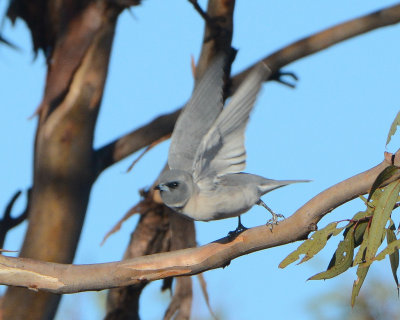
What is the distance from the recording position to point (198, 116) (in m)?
2.71

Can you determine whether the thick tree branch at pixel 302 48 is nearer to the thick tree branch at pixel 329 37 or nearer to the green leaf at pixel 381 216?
the thick tree branch at pixel 329 37

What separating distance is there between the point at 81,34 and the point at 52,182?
2.64 feet

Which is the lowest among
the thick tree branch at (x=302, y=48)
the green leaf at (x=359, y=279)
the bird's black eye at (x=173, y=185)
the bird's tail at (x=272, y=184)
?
the green leaf at (x=359, y=279)

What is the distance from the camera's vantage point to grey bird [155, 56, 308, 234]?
8.09ft

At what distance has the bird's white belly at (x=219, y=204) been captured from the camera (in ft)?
7.98

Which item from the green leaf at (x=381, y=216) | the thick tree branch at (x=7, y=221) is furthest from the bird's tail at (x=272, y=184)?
the thick tree branch at (x=7, y=221)

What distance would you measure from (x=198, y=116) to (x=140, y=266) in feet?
2.25

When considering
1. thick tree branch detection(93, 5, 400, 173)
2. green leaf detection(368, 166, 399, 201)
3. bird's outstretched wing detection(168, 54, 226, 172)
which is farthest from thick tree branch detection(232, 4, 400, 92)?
green leaf detection(368, 166, 399, 201)

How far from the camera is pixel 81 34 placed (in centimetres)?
398

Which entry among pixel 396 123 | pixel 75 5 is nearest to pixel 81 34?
pixel 75 5

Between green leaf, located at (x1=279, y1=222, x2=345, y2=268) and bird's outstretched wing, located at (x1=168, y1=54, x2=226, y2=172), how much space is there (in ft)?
2.12

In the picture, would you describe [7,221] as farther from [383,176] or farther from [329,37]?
[383,176]

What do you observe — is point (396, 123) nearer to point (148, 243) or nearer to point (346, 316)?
point (148, 243)

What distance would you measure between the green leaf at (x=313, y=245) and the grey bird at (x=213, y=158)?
9.8 inches
